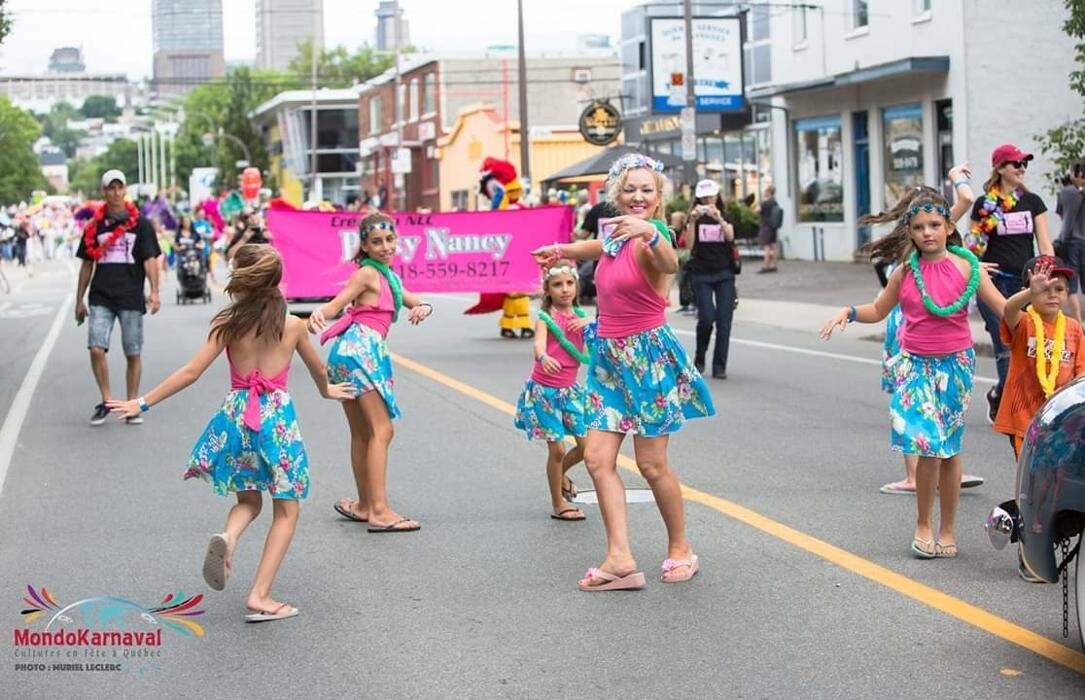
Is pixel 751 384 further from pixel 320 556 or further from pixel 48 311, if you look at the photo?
pixel 48 311

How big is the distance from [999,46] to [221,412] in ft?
90.3

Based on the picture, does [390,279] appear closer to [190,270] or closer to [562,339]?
[562,339]

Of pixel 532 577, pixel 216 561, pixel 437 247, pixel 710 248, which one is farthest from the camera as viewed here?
pixel 437 247

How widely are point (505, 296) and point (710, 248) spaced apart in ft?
17.9

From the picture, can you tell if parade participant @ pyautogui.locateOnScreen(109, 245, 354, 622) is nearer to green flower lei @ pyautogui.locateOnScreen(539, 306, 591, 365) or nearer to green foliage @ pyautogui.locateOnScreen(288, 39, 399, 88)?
green flower lei @ pyautogui.locateOnScreen(539, 306, 591, 365)

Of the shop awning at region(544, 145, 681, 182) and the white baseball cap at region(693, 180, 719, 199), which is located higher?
the shop awning at region(544, 145, 681, 182)

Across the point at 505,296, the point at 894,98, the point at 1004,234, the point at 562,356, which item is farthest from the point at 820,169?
the point at 562,356

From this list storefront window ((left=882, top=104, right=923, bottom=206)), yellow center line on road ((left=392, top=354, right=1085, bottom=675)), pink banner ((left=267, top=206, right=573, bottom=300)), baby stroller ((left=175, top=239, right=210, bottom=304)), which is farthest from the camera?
storefront window ((left=882, top=104, right=923, bottom=206))

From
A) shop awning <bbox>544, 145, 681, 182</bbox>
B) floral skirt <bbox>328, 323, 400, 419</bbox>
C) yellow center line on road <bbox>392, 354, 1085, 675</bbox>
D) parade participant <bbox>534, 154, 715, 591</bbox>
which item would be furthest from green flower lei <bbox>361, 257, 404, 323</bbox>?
shop awning <bbox>544, 145, 681, 182</bbox>

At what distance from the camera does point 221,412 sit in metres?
6.91

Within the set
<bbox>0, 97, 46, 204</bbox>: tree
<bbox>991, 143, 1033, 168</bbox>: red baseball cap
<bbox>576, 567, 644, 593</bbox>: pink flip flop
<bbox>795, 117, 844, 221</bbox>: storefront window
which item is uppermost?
<bbox>0, 97, 46, 204</bbox>: tree

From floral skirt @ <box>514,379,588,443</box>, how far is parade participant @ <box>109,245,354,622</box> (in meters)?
2.11

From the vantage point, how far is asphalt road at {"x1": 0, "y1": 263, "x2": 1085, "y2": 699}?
5.91 meters

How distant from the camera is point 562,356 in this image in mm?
9031
